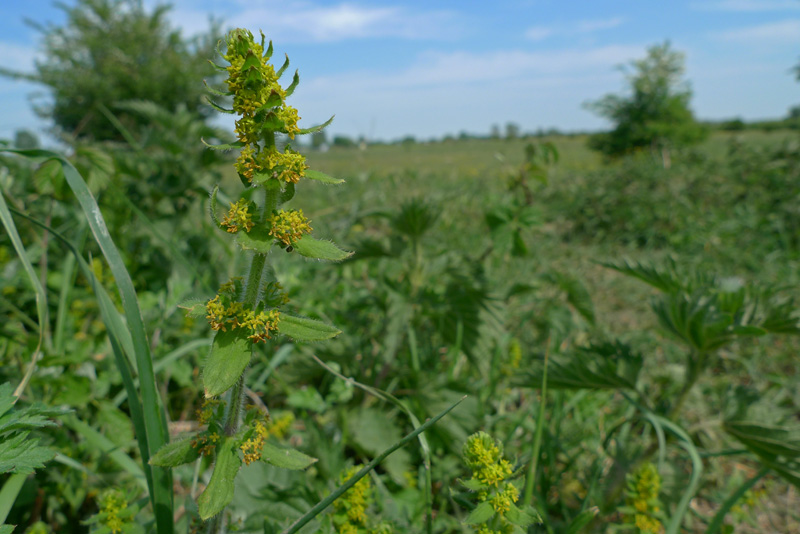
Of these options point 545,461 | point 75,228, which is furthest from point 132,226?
point 545,461

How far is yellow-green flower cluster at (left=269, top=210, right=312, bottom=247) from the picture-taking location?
913 mm

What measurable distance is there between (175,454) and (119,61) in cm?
1618

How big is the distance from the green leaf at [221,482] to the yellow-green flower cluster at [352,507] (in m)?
0.38

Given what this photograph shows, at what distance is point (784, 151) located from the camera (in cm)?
582

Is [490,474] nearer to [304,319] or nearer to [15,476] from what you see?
[304,319]

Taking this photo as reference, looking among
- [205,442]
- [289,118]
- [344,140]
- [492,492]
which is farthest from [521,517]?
[344,140]

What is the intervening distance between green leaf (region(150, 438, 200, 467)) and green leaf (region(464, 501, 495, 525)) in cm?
58

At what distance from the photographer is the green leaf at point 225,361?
86 centimetres

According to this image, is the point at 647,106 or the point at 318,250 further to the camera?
the point at 647,106

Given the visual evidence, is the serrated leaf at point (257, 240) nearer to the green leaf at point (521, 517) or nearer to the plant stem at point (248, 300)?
the plant stem at point (248, 300)

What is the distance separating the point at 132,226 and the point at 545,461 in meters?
2.54

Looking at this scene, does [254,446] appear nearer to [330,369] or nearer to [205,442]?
[205,442]

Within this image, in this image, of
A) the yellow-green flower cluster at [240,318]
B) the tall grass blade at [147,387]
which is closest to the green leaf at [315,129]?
the yellow-green flower cluster at [240,318]

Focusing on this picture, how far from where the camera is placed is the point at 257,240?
913mm
